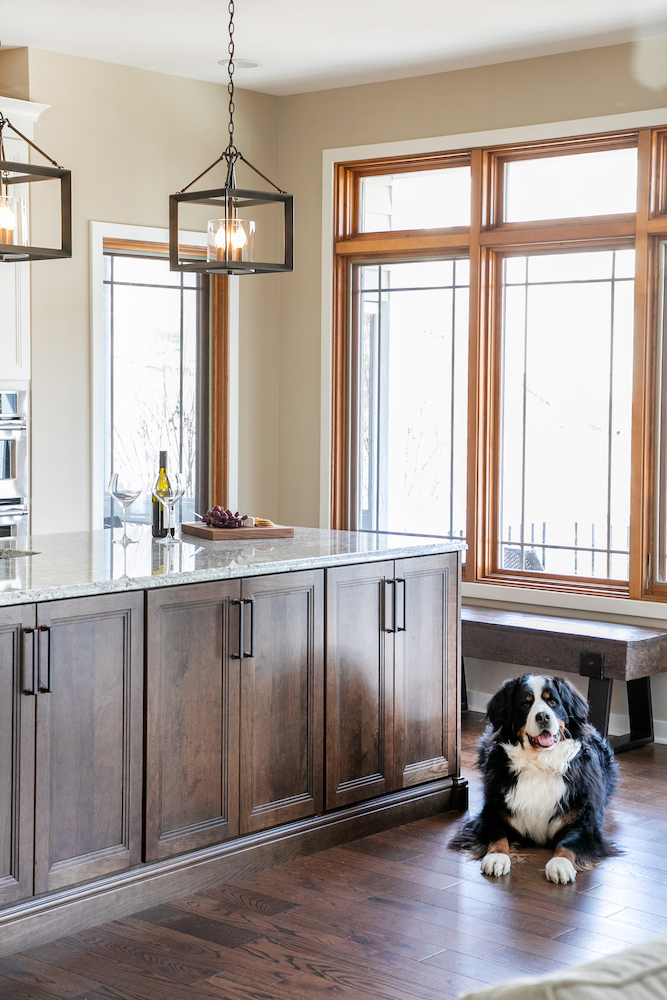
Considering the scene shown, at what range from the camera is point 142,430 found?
6004 millimetres

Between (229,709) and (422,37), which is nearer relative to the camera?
(229,709)

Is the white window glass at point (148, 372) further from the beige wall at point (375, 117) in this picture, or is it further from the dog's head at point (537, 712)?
the dog's head at point (537, 712)

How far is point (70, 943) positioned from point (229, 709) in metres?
0.79

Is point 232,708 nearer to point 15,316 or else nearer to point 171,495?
point 171,495

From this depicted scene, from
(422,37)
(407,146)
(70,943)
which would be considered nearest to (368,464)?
(407,146)

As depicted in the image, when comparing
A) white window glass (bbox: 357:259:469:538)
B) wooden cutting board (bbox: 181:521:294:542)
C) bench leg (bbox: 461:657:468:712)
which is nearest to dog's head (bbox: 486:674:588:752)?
wooden cutting board (bbox: 181:521:294:542)

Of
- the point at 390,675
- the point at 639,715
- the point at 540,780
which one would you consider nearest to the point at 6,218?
the point at 390,675

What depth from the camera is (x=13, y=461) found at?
5297 mm

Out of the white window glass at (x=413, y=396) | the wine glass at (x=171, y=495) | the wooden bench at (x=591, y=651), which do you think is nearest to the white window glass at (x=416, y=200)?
the white window glass at (x=413, y=396)

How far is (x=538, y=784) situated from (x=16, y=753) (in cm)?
166

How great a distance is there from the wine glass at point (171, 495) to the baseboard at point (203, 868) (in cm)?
105

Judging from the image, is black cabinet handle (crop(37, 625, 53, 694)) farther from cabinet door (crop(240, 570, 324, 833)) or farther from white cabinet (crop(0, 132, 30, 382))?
white cabinet (crop(0, 132, 30, 382))

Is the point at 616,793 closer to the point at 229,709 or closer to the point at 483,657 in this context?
the point at 483,657

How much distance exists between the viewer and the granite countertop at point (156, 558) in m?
3.03
